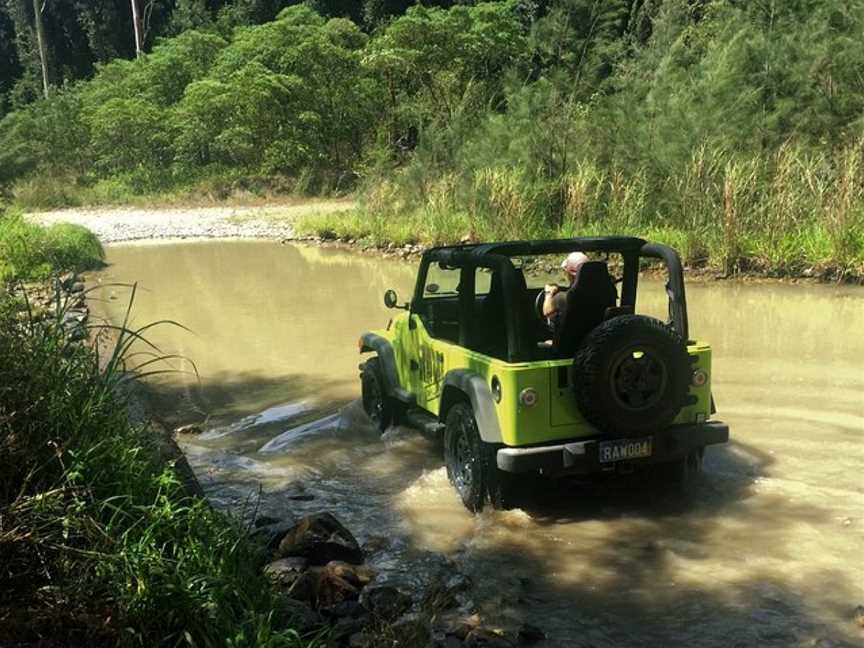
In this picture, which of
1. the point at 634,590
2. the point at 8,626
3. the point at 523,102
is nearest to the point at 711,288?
the point at 523,102

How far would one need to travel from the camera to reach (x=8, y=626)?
276 centimetres

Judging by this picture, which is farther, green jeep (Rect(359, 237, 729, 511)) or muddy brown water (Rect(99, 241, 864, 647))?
green jeep (Rect(359, 237, 729, 511))

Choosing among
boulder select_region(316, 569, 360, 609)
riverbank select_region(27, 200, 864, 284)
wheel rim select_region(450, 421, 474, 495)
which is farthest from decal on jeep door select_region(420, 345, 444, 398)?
riverbank select_region(27, 200, 864, 284)

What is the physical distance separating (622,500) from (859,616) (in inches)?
72.8

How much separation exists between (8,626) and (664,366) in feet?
11.7

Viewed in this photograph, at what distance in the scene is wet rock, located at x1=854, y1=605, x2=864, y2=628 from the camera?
12.8 ft

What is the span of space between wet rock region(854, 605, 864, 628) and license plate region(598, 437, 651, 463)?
4.74 feet

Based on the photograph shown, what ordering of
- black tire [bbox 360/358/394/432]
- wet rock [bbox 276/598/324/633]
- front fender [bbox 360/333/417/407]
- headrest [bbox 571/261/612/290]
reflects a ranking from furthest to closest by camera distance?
black tire [bbox 360/358/394/432]
front fender [bbox 360/333/417/407]
headrest [bbox 571/261/612/290]
wet rock [bbox 276/598/324/633]

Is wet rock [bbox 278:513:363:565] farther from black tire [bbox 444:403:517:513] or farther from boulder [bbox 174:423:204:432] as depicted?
boulder [bbox 174:423:204:432]

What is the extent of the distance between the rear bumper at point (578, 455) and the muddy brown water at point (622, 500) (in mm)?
412

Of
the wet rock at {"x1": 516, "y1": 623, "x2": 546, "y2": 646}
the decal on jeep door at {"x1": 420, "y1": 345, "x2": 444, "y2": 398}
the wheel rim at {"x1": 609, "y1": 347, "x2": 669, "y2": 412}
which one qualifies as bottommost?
the wet rock at {"x1": 516, "y1": 623, "x2": 546, "y2": 646}

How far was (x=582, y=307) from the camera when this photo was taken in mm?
5219

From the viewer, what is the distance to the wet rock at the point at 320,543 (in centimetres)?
448

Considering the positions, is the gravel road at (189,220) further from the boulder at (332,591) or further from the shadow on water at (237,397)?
the boulder at (332,591)
